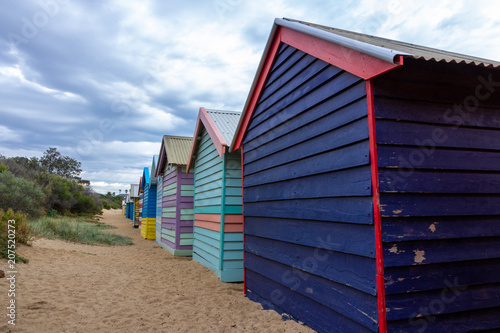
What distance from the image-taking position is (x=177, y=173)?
11.6 m

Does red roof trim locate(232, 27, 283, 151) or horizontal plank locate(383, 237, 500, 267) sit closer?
horizontal plank locate(383, 237, 500, 267)

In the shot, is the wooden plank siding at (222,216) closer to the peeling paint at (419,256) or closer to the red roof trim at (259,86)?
the red roof trim at (259,86)

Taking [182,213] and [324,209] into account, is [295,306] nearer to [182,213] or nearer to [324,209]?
[324,209]

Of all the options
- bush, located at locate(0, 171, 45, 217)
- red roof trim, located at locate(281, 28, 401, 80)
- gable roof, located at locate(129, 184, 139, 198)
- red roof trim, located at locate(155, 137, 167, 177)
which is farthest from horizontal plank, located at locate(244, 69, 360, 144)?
gable roof, located at locate(129, 184, 139, 198)

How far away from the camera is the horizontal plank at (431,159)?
2.71 metres

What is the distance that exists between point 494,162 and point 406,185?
1.11 m

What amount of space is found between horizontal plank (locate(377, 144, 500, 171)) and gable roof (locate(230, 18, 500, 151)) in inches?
27.7

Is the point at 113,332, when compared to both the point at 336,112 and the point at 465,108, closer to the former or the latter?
the point at 336,112

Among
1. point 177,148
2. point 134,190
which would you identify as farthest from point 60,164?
point 177,148

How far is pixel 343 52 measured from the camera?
10.5ft

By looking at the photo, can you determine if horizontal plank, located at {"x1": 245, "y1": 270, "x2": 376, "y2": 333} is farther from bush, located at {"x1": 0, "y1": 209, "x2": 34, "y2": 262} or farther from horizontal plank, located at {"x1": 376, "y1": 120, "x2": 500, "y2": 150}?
bush, located at {"x1": 0, "y1": 209, "x2": 34, "y2": 262}

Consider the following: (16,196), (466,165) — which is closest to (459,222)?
(466,165)

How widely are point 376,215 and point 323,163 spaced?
1021 mm

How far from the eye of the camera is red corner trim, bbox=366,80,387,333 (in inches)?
101
